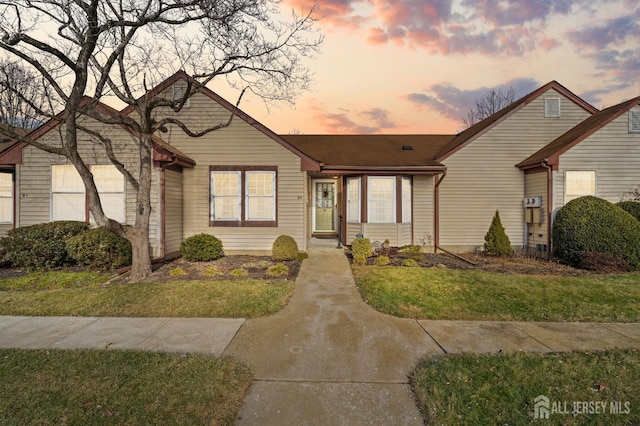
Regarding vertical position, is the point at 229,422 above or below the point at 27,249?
below

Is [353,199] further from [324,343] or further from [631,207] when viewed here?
[631,207]

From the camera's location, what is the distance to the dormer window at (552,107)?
1210 centimetres

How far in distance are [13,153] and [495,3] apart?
1578 centimetres

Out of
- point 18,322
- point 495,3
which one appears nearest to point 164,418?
point 18,322

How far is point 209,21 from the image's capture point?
8.41 metres

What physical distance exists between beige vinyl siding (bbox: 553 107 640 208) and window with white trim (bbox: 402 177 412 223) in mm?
4775

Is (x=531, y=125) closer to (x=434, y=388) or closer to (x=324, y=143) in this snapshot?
(x=324, y=143)

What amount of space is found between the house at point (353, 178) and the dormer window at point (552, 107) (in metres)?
0.04

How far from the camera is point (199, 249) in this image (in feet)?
31.7

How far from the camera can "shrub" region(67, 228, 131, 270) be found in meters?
8.41

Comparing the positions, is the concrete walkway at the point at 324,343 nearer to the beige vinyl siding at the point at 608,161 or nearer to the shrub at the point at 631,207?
the shrub at the point at 631,207

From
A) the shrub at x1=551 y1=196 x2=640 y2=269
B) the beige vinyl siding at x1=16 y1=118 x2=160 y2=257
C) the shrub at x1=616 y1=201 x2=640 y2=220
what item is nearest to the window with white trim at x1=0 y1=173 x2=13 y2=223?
the beige vinyl siding at x1=16 y1=118 x2=160 y2=257

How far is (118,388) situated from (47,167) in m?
10.2

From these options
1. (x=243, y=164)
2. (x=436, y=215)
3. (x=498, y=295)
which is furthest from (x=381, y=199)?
(x=498, y=295)
